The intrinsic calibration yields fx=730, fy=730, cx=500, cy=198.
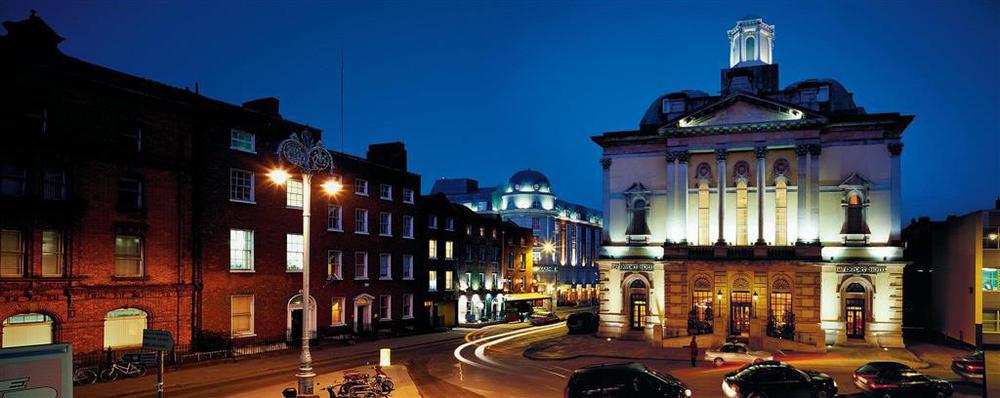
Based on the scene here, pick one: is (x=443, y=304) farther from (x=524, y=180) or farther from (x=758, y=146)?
(x=524, y=180)

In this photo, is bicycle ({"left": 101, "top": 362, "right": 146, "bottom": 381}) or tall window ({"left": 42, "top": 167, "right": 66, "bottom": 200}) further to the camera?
tall window ({"left": 42, "top": 167, "right": 66, "bottom": 200})

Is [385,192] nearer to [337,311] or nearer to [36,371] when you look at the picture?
[337,311]

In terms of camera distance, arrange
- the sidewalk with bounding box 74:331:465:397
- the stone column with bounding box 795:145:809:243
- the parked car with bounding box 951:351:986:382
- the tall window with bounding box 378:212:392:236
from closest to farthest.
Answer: the sidewalk with bounding box 74:331:465:397 < the parked car with bounding box 951:351:986:382 < the stone column with bounding box 795:145:809:243 < the tall window with bounding box 378:212:392:236

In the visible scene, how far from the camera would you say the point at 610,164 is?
56750mm

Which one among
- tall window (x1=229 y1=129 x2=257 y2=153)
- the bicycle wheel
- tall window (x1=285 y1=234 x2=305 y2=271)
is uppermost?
tall window (x1=229 y1=129 x2=257 y2=153)

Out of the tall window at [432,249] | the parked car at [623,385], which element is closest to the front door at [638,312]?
the tall window at [432,249]

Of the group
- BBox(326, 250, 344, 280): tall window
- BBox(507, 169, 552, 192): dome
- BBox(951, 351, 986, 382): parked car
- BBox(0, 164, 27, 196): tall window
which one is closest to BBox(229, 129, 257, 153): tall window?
BBox(326, 250, 344, 280): tall window

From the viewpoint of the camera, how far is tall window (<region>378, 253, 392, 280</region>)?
55350 millimetres

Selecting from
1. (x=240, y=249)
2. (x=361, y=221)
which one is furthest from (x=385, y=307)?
(x=240, y=249)

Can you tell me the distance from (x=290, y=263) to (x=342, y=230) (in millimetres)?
5536

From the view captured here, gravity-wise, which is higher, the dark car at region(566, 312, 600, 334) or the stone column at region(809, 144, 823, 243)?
the stone column at region(809, 144, 823, 243)

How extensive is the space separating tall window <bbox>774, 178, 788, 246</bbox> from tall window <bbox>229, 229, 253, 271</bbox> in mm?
35112

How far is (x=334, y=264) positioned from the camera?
5022cm

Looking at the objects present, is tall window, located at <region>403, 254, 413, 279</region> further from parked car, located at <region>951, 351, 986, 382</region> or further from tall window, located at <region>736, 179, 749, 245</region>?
parked car, located at <region>951, 351, 986, 382</region>
